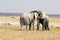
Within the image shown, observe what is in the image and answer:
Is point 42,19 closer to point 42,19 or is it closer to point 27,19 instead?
point 42,19

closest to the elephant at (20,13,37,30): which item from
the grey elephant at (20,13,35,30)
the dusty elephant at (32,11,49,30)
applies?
the grey elephant at (20,13,35,30)

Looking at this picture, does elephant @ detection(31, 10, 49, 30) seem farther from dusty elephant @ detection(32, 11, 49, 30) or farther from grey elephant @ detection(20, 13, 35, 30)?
grey elephant @ detection(20, 13, 35, 30)

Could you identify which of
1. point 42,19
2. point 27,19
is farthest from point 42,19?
point 27,19

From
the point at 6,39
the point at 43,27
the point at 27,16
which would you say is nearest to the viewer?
the point at 6,39

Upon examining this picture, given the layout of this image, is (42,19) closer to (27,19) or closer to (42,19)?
(42,19)

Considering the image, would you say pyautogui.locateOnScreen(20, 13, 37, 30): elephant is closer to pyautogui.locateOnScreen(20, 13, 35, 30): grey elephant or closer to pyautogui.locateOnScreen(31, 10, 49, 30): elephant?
pyautogui.locateOnScreen(20, 13, 35, 30): grey elephant

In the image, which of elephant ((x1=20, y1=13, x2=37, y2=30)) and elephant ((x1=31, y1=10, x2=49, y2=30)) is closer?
elephant ((x1=20, y1=13, x2=37, y2=30))

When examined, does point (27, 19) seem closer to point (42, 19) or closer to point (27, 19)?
point (27, 19)

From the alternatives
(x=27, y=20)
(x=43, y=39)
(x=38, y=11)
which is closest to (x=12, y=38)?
(x=43, y=39)

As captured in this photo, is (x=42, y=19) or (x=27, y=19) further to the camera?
(x=42, y=19)

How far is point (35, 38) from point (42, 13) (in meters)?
9.48

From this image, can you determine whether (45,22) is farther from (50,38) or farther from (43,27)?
(50,38)

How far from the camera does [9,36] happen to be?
17.2m

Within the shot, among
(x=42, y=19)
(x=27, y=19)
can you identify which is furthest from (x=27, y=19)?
(x=42, y=19)
